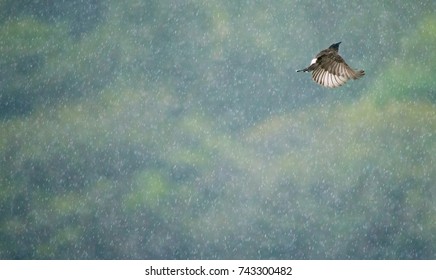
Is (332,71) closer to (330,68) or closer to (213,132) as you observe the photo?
(330,68)

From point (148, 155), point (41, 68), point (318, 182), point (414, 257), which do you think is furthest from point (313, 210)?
point (41, 68)

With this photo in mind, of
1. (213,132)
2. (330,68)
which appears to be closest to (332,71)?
(330,68)

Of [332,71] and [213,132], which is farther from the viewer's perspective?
[213,132]

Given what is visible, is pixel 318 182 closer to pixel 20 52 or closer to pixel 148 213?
pixel 148 213

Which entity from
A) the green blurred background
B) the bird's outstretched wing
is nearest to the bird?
the bird's outstretched wing

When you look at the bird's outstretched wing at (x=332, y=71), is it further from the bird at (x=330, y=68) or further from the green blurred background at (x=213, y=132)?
the green blurred background at (x=213, y=132)

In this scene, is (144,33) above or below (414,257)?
above

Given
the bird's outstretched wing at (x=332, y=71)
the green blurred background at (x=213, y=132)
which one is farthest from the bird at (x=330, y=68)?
the green blurred background at (x=213, y=132)
